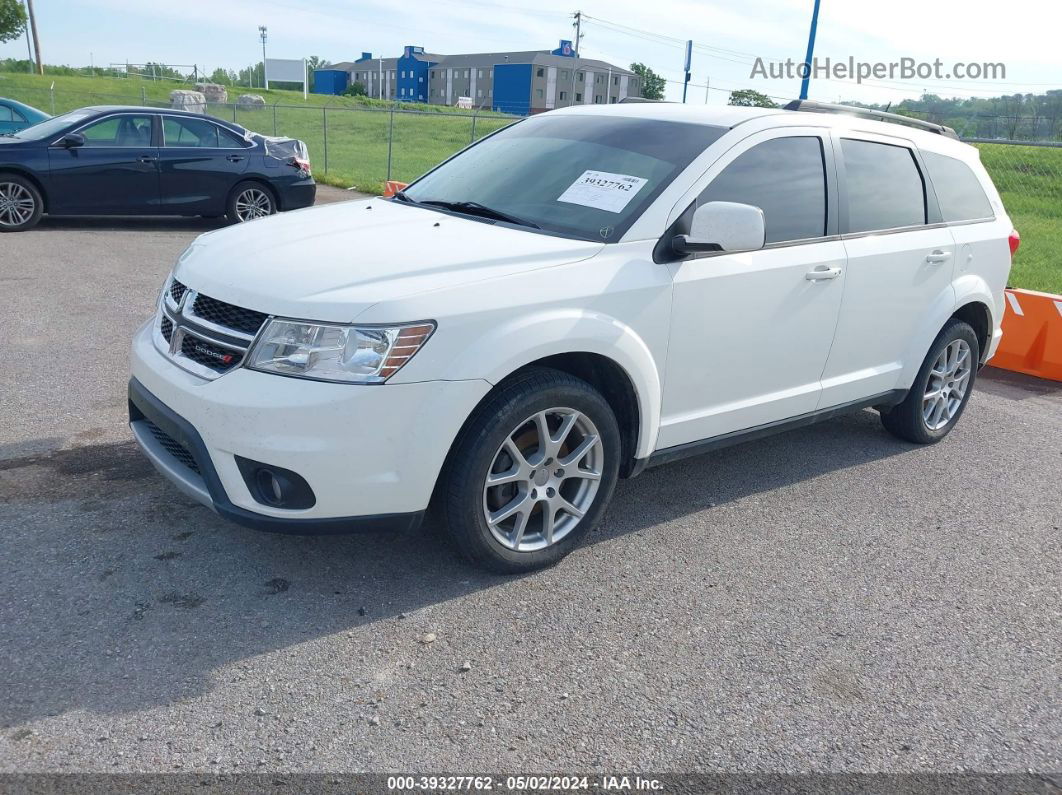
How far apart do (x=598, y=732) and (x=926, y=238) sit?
3.57 meters

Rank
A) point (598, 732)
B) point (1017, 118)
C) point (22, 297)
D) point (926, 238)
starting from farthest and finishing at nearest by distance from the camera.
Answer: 1. point (1017, 118)
2. point (22, 297)
3. point (926, 238)
4. point (598, 732)

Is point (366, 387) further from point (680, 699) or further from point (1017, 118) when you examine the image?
point (1017, 118)

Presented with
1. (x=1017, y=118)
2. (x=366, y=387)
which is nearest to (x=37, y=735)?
(x=366, y=387)

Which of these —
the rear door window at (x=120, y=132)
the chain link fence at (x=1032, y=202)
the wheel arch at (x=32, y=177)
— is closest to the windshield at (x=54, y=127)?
the rear door window at (x=120, y=132)

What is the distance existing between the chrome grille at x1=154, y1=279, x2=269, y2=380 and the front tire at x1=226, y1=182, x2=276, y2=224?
956cm

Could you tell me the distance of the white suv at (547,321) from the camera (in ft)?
10.8

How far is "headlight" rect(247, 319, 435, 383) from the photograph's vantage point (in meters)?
3.26

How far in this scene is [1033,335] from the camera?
7.65 metres

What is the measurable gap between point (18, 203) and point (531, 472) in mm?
10361

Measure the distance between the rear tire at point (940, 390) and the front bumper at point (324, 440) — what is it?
3235mm

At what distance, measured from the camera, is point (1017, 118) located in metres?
20.5

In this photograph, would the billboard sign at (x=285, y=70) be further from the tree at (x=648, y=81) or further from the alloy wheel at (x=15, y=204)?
the alloy wheel at (x=15, y=204)

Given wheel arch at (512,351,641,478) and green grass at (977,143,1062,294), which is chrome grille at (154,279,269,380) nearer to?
wheel arch at (512,351,641,478)

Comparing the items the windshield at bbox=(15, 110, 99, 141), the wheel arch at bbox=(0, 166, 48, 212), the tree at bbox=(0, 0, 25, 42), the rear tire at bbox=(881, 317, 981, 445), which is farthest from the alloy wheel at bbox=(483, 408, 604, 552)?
the tree at bbox=(0, 0, 25, 42)
